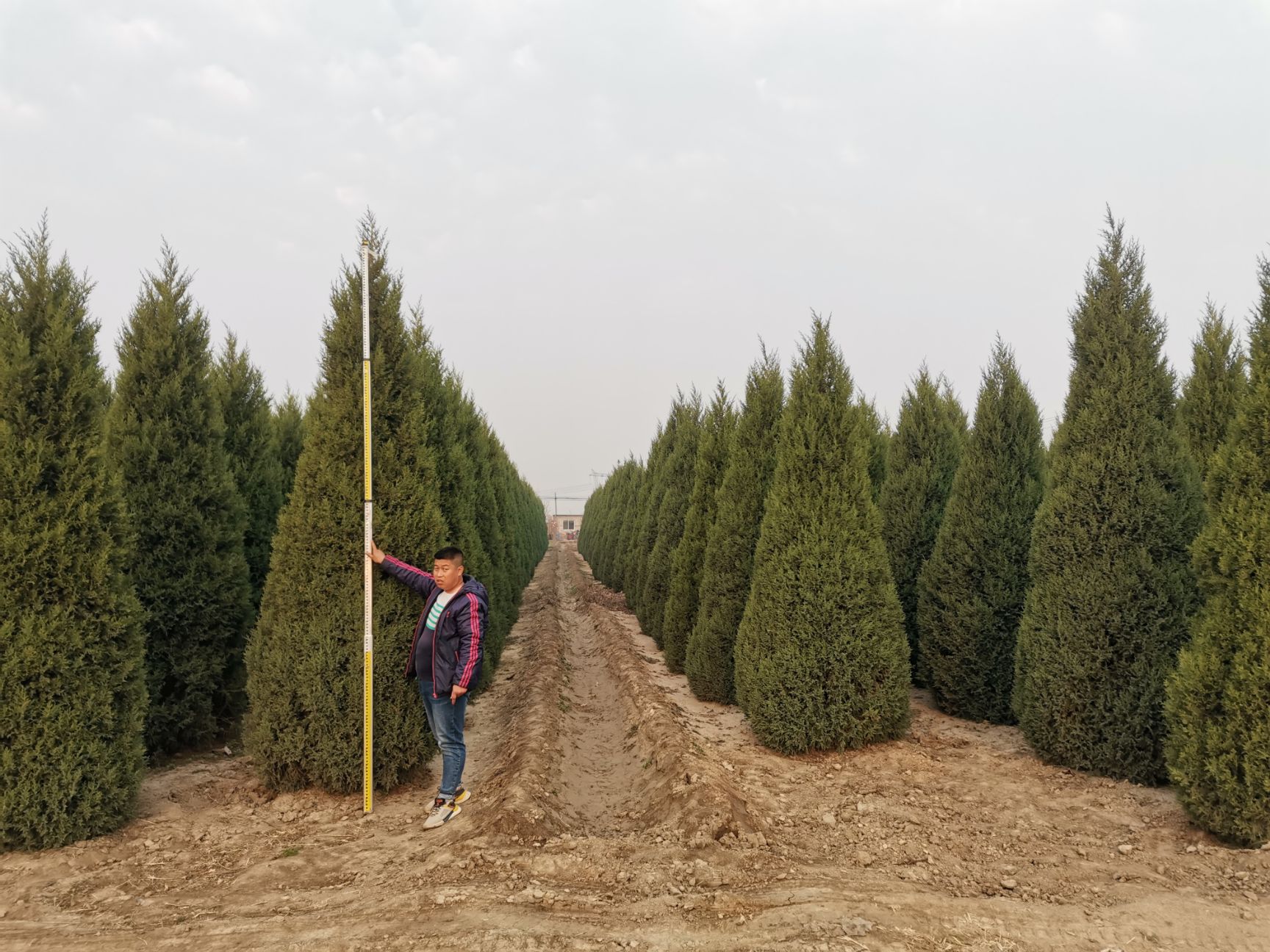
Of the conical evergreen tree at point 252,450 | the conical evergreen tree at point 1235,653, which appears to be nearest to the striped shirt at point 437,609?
the conical evergreen tree at point 252,450

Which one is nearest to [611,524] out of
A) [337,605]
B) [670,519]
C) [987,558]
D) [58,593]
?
[670,519]

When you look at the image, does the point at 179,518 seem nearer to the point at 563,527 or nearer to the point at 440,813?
the point at 440,813

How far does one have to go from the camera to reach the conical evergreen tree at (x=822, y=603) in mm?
7422

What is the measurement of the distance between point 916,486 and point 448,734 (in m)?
8.01

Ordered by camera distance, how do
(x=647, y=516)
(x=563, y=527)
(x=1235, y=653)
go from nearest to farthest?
(x=1235, y=653)
(x=647, y=516)
(x=563, y=527)

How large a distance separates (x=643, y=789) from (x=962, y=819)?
264cm

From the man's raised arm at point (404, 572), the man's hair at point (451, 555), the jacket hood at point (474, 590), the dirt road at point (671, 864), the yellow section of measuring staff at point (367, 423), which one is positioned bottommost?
the dirt road at point (671, 864)

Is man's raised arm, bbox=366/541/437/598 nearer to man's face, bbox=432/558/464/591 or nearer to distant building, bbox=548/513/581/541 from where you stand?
man's face, bbox=432/558/464/591

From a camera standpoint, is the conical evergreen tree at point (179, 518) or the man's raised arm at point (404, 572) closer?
the man's raised arm at point (404, 572)

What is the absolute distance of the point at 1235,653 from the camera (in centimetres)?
490

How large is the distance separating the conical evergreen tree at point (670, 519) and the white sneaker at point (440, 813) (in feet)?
26.9

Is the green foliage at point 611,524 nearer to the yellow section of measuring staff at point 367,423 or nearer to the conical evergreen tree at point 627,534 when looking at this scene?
the conical evergreen tree at point 627,534

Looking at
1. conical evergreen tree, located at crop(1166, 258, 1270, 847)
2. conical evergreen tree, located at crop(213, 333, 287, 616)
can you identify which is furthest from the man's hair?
conical evergreen tree, located at crop(1166, 258, 1270, 847)

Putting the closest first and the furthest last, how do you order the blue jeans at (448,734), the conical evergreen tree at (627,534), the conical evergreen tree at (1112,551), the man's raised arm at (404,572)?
the blue jeans at (448,734), the man's raised arm at (404,572), the conical evergreen tree at (1112,551), the conical evergreen tree at (627,534)
